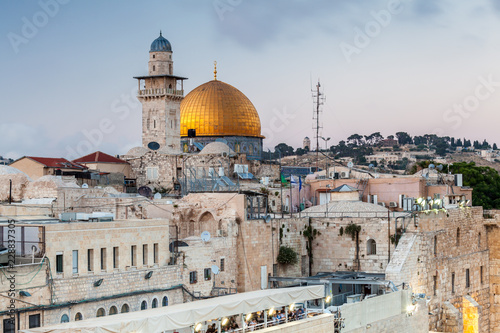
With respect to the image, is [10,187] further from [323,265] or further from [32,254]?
[323,265]

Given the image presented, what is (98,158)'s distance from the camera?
146 feet

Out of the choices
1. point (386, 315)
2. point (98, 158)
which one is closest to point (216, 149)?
point (98, 158)

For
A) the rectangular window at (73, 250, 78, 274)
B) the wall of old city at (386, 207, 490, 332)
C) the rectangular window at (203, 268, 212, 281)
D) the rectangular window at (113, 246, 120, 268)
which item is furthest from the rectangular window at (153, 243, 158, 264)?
the wall of old city at (386, 207, 490, 332)

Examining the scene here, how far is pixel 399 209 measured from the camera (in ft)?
133

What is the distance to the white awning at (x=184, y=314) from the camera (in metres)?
20.2

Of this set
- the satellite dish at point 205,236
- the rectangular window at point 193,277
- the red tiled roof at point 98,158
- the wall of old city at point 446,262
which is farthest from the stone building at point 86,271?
the red tiled roof at point 98,158

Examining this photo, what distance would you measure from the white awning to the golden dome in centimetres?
2461

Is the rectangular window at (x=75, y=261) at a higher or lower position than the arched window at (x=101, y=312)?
higher

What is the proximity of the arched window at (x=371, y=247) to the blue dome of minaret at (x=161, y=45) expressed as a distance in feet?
62.9

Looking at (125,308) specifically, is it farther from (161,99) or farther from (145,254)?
(161,99)

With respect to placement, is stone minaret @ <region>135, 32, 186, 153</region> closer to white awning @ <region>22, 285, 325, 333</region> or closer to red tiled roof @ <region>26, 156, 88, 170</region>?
red tiled roof @ <region>26, 156, 88, 170</region>

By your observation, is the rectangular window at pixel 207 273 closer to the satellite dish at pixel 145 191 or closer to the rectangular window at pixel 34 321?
the rectangular window at pixel 34 321

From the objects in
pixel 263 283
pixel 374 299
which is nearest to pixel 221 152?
pixel 263 283

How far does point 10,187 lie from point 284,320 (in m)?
13.6
